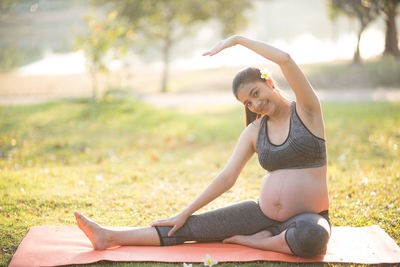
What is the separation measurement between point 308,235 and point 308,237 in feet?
0.05

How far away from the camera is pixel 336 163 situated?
583 centimetres

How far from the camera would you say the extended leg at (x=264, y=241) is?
9.90ft

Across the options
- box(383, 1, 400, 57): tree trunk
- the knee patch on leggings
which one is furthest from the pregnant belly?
box(383, 1, 400, 57): tree trunk

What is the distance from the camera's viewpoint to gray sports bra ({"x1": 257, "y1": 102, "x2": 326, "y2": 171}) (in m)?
2.95

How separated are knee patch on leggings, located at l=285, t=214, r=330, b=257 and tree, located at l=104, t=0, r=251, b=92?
34.7 feet

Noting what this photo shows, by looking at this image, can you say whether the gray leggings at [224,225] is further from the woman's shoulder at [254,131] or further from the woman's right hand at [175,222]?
the woman's shoulder at [254,131]

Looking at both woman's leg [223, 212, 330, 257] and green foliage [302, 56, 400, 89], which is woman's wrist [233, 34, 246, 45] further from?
green foliage [302, 56, 400, 89]

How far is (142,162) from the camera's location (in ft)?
20.5

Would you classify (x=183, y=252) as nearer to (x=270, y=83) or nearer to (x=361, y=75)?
(x=270, y=83)

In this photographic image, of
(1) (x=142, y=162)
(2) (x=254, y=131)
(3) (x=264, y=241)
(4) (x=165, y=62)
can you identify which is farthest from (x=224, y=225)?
(4) (x=165, y=62)

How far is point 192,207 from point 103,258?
2.28 feet

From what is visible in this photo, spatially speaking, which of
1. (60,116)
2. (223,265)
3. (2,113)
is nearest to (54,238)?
(223,265)

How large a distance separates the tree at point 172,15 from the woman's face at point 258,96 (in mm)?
10179

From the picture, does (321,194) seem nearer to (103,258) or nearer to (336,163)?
(103,258)
